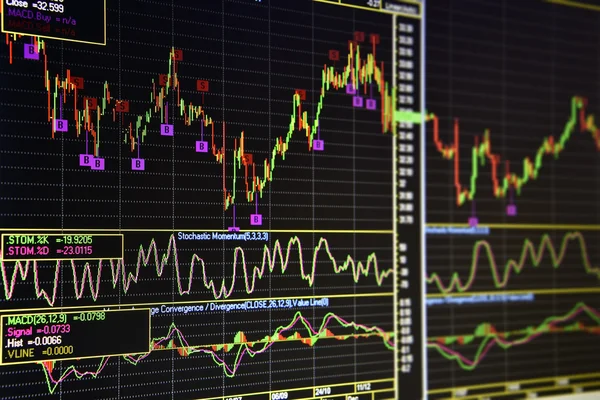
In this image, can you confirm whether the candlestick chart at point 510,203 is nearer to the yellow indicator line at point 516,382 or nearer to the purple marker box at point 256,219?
the yellow indicator line at point 516,382

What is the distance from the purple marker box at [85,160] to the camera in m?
1.63

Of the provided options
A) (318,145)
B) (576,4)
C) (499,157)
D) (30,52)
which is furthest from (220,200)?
(576,4)

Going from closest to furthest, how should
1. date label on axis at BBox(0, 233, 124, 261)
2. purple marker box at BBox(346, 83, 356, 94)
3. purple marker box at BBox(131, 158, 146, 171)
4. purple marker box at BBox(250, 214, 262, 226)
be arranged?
1. date label on axis at BBox(0, 233, 124, 261)
2. purple marker box at BBox(131, 158, 146, 171)
3. purple marker box at BBox(250, 214, 262, 226)
4. purple marker box at BBox(346, 83, 356, 94)

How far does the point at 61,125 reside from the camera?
1.61 meters

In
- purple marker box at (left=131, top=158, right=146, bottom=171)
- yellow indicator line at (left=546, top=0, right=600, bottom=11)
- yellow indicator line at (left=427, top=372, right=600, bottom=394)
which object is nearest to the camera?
purple marker box at (left=131, top=158, right=146, bottom=171)

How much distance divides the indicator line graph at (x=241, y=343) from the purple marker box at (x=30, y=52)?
0.72 m

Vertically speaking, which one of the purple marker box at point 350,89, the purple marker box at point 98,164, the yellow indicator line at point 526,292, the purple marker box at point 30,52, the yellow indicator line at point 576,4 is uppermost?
the yellow indicator line at point 576,4

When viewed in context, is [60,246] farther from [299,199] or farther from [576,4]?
[576,4]

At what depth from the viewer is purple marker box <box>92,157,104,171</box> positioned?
165cm

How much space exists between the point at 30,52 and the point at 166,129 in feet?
1.20

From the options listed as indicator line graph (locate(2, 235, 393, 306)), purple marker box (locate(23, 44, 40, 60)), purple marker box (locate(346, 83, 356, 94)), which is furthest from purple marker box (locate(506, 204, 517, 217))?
purple marker box (locate(23, 44, 40, 60))

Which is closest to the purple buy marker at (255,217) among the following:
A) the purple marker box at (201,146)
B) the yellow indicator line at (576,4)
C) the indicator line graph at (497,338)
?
the purple marker box at (201,146)

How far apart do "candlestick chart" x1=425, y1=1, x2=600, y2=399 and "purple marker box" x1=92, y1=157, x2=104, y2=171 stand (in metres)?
0.98

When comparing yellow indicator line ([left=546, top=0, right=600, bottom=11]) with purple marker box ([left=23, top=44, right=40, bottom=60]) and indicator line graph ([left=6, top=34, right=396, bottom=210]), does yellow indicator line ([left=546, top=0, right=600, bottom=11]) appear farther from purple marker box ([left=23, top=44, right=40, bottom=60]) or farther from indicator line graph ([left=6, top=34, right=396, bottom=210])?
purple marker box ([left=23, top=44, right=40, bottom=60])
